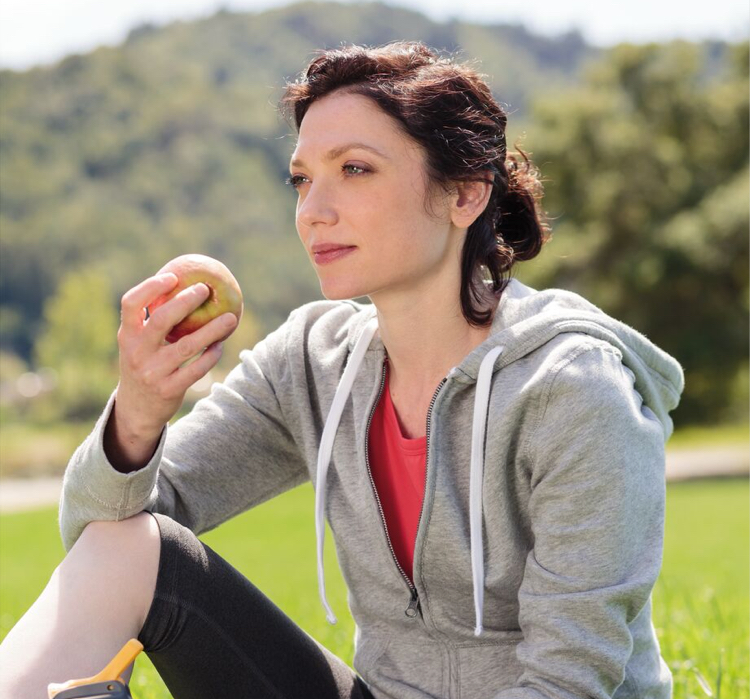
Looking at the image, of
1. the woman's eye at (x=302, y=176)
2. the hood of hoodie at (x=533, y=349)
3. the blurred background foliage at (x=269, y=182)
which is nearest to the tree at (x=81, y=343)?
the blurred background foliage at (x=269, y=182)

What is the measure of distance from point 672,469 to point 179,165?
6669cm

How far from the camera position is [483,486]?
201 centimetres

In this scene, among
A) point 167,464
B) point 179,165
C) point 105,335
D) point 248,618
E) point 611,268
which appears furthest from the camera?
point 179,165

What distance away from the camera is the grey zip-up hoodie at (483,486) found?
183 centimetres

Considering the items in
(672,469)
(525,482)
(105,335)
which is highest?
(525,482)

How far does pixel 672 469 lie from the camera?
805 inches

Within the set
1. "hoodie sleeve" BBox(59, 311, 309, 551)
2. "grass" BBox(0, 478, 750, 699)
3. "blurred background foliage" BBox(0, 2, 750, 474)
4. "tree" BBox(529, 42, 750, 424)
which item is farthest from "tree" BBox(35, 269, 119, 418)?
"hoodie sleeve" BBox(59, 311, 309, 551)

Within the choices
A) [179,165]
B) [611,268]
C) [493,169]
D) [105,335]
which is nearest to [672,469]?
[611,268]

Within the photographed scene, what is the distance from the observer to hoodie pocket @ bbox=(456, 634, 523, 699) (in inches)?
79.9

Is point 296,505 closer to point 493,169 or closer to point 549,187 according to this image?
point 549,187

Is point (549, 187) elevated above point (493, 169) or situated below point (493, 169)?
below

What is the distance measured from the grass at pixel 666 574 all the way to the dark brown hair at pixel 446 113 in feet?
3.97

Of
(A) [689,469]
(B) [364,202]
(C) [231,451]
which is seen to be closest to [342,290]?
(B) [364,202]

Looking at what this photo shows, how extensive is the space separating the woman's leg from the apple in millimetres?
441
